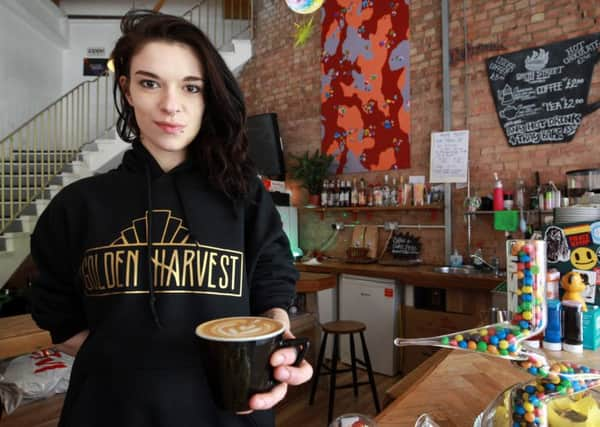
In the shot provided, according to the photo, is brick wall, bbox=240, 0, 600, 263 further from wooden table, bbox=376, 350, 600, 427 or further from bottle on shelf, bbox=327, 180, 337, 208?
wooden table, bbox=376, 350, 600, 427

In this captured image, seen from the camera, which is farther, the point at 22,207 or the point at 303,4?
the point at 22,207

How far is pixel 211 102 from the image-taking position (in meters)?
0.87

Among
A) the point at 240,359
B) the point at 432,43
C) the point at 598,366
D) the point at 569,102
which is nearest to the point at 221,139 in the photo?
the point at 240,359

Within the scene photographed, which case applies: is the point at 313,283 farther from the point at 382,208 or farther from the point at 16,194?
the point at 16,194

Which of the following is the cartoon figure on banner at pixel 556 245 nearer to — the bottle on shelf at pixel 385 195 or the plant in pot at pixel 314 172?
the bottle on shelf at pixel 385 195

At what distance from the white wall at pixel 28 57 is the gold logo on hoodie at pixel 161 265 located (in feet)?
26.4

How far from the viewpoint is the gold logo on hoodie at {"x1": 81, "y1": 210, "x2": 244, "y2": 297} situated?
0.76m

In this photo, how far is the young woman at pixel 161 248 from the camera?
73cm

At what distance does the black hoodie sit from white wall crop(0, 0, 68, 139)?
26.0ft

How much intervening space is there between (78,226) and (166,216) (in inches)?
7.4

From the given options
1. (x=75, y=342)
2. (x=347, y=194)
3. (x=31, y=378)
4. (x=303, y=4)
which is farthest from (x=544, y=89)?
(x=31, y=378)

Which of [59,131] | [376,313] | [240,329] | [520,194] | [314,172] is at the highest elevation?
[59,131]

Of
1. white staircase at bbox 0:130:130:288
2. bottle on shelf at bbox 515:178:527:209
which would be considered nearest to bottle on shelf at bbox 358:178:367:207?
bottle on shelf at bbox 515:178:527:209

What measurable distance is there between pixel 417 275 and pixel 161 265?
3258 mm
